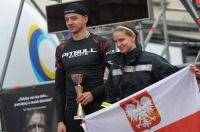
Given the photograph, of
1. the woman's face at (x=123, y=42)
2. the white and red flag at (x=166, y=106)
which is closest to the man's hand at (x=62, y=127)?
the white and red flag at (x=166, y=106)

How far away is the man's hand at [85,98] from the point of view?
4.23 metres

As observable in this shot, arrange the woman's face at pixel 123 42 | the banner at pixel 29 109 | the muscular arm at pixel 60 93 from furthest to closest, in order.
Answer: the banner at pixel 29 109 → the muscular arm at pixel 60 93 → the woman's face at pixel 123 42

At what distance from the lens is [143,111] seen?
3.84m

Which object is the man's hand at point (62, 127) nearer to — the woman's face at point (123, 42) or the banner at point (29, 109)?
the woman's face at point (123, 42)

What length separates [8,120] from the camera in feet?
19.4

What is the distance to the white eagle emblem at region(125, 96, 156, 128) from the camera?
385 cm

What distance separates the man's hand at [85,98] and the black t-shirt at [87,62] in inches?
1.7

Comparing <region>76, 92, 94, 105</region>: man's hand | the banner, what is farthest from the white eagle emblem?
the banner

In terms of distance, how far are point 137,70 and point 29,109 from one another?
7.67 feet

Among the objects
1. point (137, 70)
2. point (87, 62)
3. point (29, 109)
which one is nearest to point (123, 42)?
point (137, 70)

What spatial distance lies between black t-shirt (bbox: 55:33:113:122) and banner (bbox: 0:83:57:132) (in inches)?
52.9

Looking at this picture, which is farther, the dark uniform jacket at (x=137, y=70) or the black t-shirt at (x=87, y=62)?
the black t-shirt at (x=87, y=62)

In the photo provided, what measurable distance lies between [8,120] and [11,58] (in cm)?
93

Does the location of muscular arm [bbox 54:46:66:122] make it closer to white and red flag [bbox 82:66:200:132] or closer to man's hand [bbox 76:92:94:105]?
man's hand [bbox 76:92:94:105]
